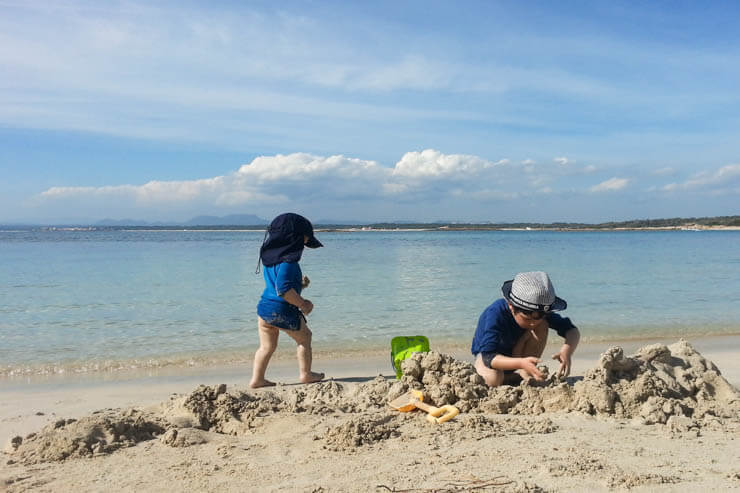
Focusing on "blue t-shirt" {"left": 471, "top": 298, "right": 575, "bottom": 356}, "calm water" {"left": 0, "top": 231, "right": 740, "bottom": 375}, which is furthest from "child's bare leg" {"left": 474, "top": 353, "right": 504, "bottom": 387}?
"calm water" {"left": 0, "top": 231, "right": 740, "bottom": 375}

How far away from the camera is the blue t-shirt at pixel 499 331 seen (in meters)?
4.20

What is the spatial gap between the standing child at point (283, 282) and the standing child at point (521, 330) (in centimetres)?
145

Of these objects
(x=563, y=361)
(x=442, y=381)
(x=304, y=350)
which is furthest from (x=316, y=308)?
(x=563, y=361)

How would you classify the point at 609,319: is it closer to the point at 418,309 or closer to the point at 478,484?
the point at 418,309

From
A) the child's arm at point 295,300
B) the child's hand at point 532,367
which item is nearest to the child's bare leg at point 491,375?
the child's hand at point 532,367

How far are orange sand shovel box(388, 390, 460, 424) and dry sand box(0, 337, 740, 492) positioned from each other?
58 millimetres

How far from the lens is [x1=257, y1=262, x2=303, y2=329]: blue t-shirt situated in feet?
15.5

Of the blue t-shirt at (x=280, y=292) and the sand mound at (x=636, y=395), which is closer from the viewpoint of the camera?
the sand mound at (x=636, y=395)

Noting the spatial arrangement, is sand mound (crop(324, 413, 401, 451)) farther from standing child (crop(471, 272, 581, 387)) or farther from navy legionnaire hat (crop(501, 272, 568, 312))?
navy legionnaire hat (crop(501, 272, 568, 312))

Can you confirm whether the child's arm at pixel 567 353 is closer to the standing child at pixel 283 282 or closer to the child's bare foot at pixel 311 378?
the standing child at pixel 283 282

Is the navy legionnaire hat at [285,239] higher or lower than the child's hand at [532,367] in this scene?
higher

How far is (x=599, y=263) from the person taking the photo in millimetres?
20938

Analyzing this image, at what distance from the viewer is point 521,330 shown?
436 cm

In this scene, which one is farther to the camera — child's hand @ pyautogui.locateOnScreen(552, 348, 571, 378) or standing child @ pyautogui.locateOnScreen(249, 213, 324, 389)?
standing child @ pyautogui.locateOnScreen(249, 213, 324, 389)
